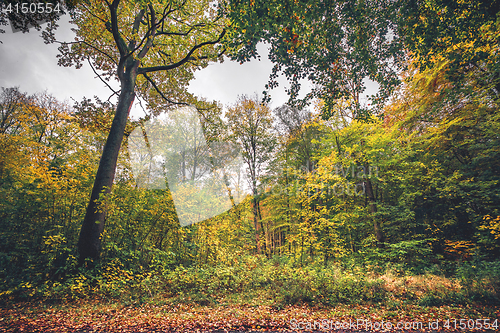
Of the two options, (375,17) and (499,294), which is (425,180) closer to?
(499,294)

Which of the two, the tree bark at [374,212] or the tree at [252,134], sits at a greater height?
the tree at [252,134]

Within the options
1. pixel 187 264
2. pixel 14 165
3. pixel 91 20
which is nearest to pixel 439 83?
pixel 187 264

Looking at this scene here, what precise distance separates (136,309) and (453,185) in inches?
537

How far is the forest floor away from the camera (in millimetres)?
3559

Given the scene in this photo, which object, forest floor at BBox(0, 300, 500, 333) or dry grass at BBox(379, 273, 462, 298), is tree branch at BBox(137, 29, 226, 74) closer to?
forest floor at BBox(0, 300, 500, 333)

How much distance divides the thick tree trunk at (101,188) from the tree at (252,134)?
970cm

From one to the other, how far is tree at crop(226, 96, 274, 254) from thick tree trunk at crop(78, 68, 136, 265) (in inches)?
382

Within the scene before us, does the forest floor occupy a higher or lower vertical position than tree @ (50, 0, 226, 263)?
lower

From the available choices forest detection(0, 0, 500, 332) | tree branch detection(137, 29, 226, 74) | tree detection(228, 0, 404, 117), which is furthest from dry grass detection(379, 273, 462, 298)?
tree branch detection(137, 29, 226, 74)

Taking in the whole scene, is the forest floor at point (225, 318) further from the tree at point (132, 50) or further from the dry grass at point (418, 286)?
the tree at point (132, 50)

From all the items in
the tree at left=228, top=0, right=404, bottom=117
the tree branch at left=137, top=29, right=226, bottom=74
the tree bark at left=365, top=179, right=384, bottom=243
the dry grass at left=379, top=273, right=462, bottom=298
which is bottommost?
the dry grass at left=379, top=273, right=462, bottom=298

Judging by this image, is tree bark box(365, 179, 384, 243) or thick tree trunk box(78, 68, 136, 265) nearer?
thick tree trunk box(78, 68, 136, 265)

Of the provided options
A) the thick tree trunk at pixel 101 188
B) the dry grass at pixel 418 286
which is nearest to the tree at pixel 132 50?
the thick tree trunk at pixel 101 188

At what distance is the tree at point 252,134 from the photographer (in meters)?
15.7
